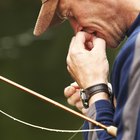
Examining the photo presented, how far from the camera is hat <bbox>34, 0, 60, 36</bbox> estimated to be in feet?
7.77


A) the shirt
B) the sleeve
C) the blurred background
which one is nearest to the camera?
the shirt

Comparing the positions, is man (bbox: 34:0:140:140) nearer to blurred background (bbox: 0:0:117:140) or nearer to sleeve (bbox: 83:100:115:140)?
sleeve (bbox: 83:100:115:140)

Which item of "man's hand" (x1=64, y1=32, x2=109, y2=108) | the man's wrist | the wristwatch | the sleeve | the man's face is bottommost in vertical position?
the sleeve

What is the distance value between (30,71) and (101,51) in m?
5.05

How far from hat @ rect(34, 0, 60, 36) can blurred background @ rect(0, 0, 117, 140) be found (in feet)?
10.6

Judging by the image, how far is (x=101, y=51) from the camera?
90.8 inches

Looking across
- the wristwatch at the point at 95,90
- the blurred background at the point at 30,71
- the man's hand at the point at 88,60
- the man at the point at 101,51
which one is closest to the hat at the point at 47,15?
the man at the point at 101,51

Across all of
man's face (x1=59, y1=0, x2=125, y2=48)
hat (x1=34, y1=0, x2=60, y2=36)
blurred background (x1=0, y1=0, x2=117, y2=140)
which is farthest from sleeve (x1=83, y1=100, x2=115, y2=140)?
blurred background (x1=0, y1=0, x2=117, y2=140)

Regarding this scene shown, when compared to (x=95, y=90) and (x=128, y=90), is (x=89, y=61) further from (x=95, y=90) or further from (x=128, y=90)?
(x=128, y=90)

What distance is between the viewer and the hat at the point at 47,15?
2367 millimetres

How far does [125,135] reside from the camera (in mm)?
1973

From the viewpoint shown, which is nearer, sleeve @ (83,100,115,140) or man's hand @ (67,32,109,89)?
sleeve @ (83,100,115,140)

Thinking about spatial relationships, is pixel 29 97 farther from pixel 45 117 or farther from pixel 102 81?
pixel 102 81

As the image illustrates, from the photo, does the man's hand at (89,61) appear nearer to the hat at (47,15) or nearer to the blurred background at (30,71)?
the hat at (47,15)
